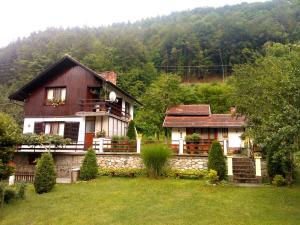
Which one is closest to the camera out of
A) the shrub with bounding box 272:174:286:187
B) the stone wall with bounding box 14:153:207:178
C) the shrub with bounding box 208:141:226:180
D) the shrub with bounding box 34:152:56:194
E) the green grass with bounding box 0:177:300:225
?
the green grass with bounding box 0:177:300:225

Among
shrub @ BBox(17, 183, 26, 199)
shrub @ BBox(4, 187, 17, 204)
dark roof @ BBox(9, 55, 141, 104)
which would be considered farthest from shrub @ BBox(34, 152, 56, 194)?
dark roof @ BBox(9, 55, 141, 104)

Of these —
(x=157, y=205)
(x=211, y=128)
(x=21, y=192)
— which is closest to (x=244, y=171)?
(x=157, y=205)

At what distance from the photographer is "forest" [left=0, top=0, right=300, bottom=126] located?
56656 mm

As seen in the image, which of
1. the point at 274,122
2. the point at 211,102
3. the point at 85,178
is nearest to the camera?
the point at 274,122

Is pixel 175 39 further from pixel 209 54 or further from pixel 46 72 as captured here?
pixel 46 72

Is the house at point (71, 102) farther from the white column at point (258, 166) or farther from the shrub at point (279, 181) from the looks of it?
the shrub at point (279, 181)

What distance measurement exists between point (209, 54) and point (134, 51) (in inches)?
679

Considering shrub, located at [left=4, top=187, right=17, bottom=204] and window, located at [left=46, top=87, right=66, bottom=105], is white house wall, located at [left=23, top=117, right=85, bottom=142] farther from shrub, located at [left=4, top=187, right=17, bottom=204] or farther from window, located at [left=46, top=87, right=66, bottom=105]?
shrub, located at [left=4, top=187, right=17, bottom=204]

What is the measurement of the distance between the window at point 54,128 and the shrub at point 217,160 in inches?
485

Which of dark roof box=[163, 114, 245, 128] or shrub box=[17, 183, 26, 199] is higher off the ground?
dark roof box=[163, 114, 245, 128]

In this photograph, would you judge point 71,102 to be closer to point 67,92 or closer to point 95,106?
point 67,92

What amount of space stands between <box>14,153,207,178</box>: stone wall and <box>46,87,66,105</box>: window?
489 cm

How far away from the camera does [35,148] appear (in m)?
19.9

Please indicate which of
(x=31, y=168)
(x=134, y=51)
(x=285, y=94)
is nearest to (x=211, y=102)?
(x=134, y=51)
